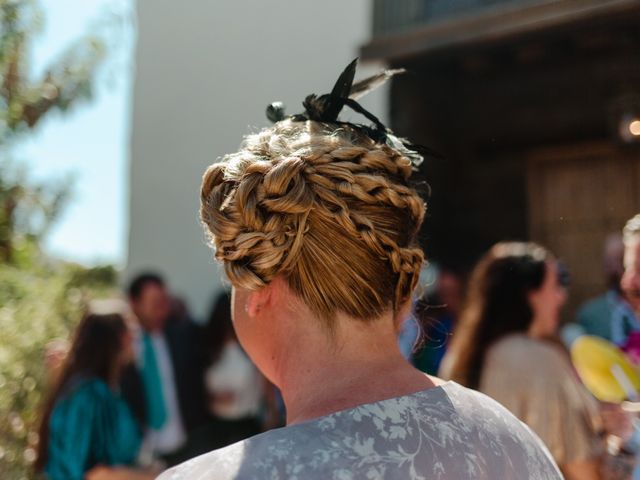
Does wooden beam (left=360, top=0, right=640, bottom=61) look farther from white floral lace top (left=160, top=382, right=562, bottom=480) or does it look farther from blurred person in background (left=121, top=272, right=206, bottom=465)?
white floral lace top (left=160, top=382, right=562, bottom=480)

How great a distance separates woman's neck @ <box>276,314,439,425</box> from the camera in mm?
1188

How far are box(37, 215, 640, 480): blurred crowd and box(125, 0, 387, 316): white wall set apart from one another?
2167 millimetres

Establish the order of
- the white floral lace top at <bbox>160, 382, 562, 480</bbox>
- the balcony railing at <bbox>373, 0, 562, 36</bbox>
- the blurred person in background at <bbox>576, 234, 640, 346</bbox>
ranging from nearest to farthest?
the white floral lace top at <bbox>160, 382, 562, 480</bbox>, the blurred person in background at <bbox>576, 234, 640, 346</bbox>, the balcony railing at <bbox>373, 0, 562, 36</bbox>

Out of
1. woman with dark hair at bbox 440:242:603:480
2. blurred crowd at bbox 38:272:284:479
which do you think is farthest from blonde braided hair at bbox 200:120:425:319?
blurred crowd at bbox 38:272:284:479

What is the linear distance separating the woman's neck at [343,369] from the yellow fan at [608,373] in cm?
118

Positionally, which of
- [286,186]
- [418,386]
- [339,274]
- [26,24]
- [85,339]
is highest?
[26,24]

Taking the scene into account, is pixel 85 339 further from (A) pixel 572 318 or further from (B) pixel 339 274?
(A) pixel 572 318

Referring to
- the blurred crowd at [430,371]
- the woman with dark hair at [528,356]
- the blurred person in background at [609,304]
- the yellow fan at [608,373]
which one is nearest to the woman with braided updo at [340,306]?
the blurred crowd at [430,371]

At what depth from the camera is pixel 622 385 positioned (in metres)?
2.23

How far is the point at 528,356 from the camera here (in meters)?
2.79

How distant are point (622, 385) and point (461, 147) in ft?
14.9

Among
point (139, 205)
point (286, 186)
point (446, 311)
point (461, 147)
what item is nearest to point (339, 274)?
point (286, 186)

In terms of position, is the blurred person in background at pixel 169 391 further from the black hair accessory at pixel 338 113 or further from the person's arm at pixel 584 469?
the black hair accessory at pixel 338 113

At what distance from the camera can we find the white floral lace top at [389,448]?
105 cm
